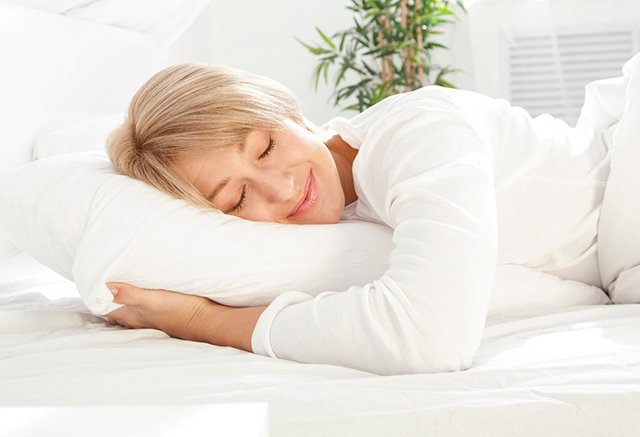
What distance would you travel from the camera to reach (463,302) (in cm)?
79

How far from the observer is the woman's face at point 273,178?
108 cm

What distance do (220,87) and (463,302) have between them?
59cm

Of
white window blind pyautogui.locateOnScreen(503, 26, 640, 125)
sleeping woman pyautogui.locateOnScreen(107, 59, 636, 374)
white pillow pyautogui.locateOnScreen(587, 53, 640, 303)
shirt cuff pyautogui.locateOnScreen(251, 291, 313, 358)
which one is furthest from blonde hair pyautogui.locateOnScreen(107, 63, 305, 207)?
white window blind pyautogui.locateOnScreen(503, 26, 640, 125)

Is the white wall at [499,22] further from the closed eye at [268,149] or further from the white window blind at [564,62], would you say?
the closed eye at [268,149]

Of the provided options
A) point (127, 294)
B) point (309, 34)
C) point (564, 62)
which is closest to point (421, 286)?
point (127, 294)

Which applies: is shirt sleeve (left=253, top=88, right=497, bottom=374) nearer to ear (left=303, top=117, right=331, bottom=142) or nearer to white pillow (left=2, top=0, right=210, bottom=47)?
ear (left=303, top=117, right=331, bottom=142)

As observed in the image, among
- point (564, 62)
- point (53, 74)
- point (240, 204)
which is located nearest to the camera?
point (240, 204)

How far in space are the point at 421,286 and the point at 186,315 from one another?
1.50 ft

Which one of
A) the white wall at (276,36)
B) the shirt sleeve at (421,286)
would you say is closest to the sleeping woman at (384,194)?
the shirt sleeve at (421,286)

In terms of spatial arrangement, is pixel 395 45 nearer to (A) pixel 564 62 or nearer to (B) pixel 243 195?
(A) pixel 564 62

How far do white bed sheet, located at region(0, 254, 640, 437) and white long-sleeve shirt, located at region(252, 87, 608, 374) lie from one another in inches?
1.8

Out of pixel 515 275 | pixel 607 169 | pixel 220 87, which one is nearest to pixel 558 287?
pixel 515 275

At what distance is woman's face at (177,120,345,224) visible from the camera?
3.55 ft

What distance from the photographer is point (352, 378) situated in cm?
80
